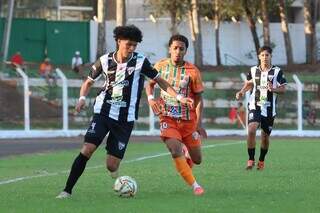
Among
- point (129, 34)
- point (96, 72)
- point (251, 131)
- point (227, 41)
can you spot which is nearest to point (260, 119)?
point (251, 131)

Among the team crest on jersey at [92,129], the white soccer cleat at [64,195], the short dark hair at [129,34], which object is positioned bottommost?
the white soccer cleat at [64,195]

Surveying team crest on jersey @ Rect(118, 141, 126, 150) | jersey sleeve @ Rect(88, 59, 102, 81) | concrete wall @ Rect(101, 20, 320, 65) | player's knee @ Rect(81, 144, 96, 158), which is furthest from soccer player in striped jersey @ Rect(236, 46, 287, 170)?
concrete wall @ Rect(101, 20, 320, 65)

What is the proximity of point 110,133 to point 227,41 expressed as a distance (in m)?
47.5

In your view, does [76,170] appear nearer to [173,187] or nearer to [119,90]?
[119,90]

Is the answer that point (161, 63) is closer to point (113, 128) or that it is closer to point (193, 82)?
point (193, 82)

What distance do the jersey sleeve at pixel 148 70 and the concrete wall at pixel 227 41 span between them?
1690 inches

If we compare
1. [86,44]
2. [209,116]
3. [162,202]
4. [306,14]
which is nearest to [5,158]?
[162,202]

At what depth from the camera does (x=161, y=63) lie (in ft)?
41.4

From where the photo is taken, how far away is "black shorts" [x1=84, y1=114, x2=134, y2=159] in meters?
11.4

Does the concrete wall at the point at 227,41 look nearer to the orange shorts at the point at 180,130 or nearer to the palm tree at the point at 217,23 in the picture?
the palm tree at the point at 217,23

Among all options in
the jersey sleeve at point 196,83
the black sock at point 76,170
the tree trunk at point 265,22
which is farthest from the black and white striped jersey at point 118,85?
the tree trunk at point 265,22

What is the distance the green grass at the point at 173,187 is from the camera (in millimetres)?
10453

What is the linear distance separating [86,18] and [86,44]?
6339 mm

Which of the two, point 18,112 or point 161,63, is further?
point 18,112
